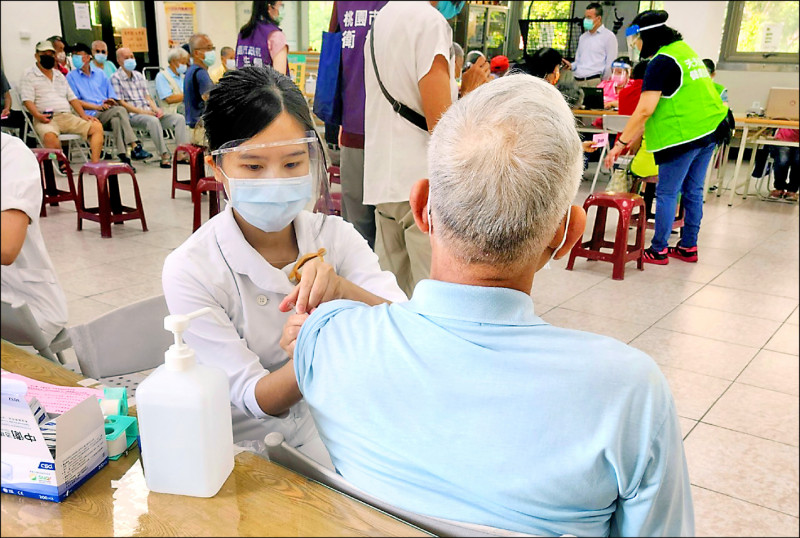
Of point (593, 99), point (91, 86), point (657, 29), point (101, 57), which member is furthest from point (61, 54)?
point (593, 99)

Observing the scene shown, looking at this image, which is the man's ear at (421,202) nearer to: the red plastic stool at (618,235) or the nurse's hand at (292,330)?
the nurse's hand at (292,330)

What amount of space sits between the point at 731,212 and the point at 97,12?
340 centimetres

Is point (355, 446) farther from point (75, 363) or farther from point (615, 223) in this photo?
point (615, 223)

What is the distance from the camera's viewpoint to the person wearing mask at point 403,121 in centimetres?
166

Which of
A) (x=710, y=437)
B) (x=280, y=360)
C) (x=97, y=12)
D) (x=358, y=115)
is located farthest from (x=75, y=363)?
(x=710, y=437)

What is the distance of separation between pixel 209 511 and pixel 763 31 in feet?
3.04

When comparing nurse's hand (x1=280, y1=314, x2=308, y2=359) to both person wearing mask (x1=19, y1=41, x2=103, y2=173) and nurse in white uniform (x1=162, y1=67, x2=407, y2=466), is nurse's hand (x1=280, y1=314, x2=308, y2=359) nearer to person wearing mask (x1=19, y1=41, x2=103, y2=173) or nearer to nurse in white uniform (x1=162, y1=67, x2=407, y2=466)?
nurse in white uniform (x1=162, y1=67, x2=407, y2=466)

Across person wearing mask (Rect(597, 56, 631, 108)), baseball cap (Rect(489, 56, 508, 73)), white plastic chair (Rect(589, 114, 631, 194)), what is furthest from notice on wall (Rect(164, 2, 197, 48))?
white plastic chair (Rect(589, 114, 631, 194))

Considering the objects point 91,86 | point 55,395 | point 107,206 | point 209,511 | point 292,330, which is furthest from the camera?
point 107,206

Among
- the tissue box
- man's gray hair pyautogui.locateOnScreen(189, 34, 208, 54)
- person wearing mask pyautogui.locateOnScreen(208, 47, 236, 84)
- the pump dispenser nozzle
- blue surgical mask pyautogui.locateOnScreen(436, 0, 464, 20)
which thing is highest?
blue surgical mask pyautogui.locateOnScreen(436, 0, 464, 20)

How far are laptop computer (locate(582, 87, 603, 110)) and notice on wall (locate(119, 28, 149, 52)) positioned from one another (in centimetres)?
244

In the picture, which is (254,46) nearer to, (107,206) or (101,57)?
(101,57)

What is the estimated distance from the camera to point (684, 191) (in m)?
3.14

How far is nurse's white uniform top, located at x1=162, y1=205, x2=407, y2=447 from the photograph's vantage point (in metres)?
0.96
